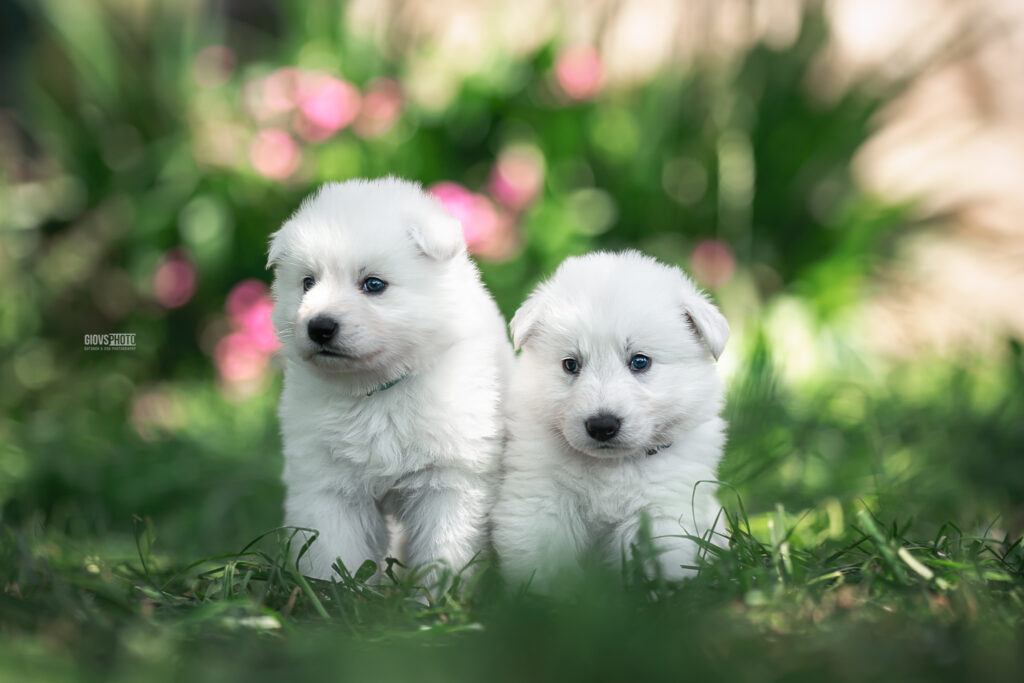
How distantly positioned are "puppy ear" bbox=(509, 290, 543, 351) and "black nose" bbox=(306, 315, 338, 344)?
1.50 feet

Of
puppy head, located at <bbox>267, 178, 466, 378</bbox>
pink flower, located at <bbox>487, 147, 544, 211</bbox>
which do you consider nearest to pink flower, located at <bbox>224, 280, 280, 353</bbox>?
pink flower, located at <bbox>487, 147, 544, 211</bbox>

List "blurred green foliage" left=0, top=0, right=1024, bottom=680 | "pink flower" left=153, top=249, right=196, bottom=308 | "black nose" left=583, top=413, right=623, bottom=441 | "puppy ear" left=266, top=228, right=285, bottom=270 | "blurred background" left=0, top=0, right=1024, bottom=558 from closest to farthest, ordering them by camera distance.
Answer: "black nose" left=583, top=413, right=623, bottom=441 < "puppy ear" left=266, top=228, right=285, bottom=270 < "blurred green foliage" left=0, top=0, right=1024, bottom=680 < "blurred background" left=0, top=0, right=1024, bottom=558 < "pink flower" left=153, top=249, right=196, bottom=308

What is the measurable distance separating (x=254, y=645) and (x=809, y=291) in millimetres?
4128

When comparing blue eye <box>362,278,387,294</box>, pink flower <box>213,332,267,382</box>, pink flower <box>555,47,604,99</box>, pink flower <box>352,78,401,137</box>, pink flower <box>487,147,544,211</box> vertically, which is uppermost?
pink flower <box>555,47,604,99</box>

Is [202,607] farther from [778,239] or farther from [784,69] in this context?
[784,69]

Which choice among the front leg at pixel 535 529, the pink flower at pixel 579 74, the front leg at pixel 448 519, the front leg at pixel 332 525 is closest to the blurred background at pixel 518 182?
the pink flower at pixel 579 74

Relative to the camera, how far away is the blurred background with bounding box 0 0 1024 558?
439cm

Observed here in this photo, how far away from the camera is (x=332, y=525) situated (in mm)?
2254

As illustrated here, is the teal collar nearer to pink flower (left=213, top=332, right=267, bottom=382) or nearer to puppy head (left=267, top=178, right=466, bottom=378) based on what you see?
puppy head (left=267, top=178, right=466, bottom=378)

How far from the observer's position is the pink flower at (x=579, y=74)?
4.96 metres

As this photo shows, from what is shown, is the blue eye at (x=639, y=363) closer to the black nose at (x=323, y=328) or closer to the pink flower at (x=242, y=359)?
the black nose at (x=323, y=328)

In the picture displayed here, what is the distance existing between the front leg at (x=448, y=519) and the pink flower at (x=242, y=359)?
9.05 feet

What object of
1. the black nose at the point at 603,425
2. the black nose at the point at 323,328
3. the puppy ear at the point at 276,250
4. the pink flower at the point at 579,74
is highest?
the pink flower at the point at 579,74

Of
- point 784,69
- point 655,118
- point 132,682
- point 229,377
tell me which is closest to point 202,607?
point 132,682
